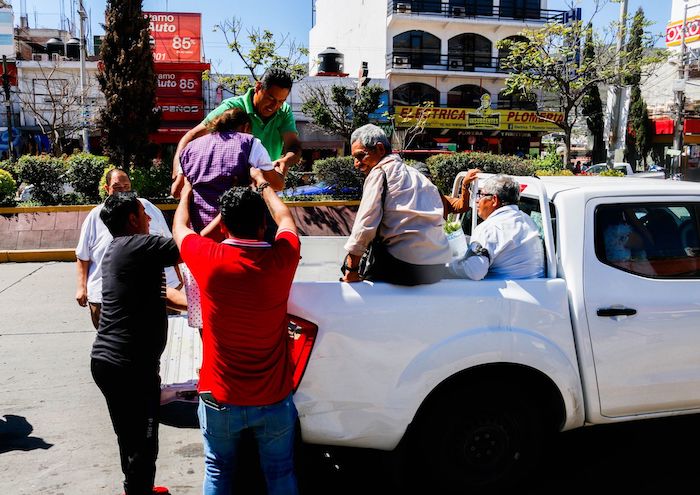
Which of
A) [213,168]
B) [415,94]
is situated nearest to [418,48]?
[415,94]

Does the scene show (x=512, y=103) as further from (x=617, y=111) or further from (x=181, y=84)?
(x=617, y=111)

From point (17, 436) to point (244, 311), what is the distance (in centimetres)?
286

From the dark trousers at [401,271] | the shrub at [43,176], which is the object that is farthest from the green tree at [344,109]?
the dark trousers at [401,271]

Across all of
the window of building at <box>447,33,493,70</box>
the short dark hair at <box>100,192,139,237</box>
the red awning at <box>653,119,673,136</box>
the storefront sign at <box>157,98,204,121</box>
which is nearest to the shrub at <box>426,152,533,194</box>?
the short dark hair at <box>100,192,139,237</box>

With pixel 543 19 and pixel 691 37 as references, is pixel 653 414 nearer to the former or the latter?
pixel 543 19

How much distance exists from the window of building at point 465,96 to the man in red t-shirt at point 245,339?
3667 centimetres

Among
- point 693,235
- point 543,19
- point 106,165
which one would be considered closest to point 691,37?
point 543,19

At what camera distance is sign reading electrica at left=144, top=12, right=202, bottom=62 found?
1340 inches

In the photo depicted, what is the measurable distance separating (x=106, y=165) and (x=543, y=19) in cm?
3114

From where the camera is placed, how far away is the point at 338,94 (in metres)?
27.0

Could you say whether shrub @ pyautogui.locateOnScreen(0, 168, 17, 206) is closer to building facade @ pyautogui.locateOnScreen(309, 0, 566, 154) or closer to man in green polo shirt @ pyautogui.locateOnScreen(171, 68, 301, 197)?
man in green polo shirt @ pyautogui.locateOnScreen(171, 68, 301, 197)

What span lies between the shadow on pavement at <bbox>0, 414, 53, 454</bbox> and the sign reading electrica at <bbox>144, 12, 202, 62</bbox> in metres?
31.9

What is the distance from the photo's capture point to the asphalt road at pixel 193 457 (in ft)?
12.3

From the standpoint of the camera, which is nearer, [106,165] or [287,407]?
[287,407]
